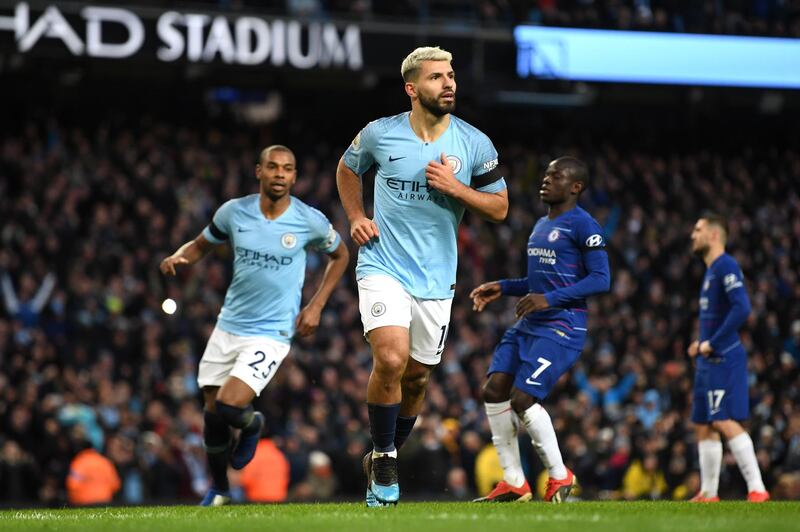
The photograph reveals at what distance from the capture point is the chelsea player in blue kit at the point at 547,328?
362 inches

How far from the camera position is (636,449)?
17906 mm

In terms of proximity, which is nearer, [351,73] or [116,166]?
[116,166]

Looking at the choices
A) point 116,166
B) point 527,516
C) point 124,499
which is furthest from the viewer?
point 116,166

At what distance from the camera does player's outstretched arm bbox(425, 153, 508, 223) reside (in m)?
7.81

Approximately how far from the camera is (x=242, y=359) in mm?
10078

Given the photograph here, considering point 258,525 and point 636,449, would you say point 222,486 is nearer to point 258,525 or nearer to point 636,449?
point 258,525

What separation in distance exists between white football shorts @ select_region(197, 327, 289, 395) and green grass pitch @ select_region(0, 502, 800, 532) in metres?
1.35

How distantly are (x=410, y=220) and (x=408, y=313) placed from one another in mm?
593

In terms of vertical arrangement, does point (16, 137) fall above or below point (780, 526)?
above

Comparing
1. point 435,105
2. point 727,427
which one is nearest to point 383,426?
point 435,105

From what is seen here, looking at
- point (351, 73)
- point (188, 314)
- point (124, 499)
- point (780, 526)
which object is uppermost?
point (351, 73)

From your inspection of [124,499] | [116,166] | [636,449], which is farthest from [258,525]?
[116,166]

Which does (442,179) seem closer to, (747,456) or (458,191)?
(458,191)

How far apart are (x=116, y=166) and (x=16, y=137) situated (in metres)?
2.65
